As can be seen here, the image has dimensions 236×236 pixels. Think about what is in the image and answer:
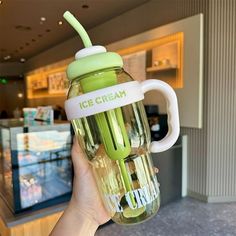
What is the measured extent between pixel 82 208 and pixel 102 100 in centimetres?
42

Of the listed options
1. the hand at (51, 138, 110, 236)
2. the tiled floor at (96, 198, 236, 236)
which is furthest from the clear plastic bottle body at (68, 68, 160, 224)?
the tiled floor at (96, 198, 236, 236)

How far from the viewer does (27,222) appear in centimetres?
242

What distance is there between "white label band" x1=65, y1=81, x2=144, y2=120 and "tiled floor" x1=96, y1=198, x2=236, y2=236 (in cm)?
267

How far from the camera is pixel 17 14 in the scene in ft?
17.4

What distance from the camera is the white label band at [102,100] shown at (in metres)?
0.56

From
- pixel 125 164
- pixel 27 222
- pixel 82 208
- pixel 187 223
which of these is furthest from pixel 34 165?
pixel 125 164

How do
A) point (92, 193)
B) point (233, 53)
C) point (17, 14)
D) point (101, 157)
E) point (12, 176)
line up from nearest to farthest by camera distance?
point (101, 157) < point (92, 193) < point (12, 176) < point (233, 53) < point (17, 14)

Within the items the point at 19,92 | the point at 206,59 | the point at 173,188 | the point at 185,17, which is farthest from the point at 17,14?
the point at 19,92

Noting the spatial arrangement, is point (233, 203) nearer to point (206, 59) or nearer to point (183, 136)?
point (183, 136)

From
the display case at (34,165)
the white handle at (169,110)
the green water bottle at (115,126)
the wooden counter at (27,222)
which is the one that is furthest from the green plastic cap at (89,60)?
the wooden counter at (27,222)

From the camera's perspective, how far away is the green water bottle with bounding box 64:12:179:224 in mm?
566

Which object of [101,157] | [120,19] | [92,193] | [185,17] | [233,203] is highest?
[120,19]

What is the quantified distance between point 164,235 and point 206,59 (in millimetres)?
2372

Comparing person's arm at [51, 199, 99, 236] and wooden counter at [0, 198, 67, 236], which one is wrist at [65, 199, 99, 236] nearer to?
person's arm at [51, 199, 99, 236]
